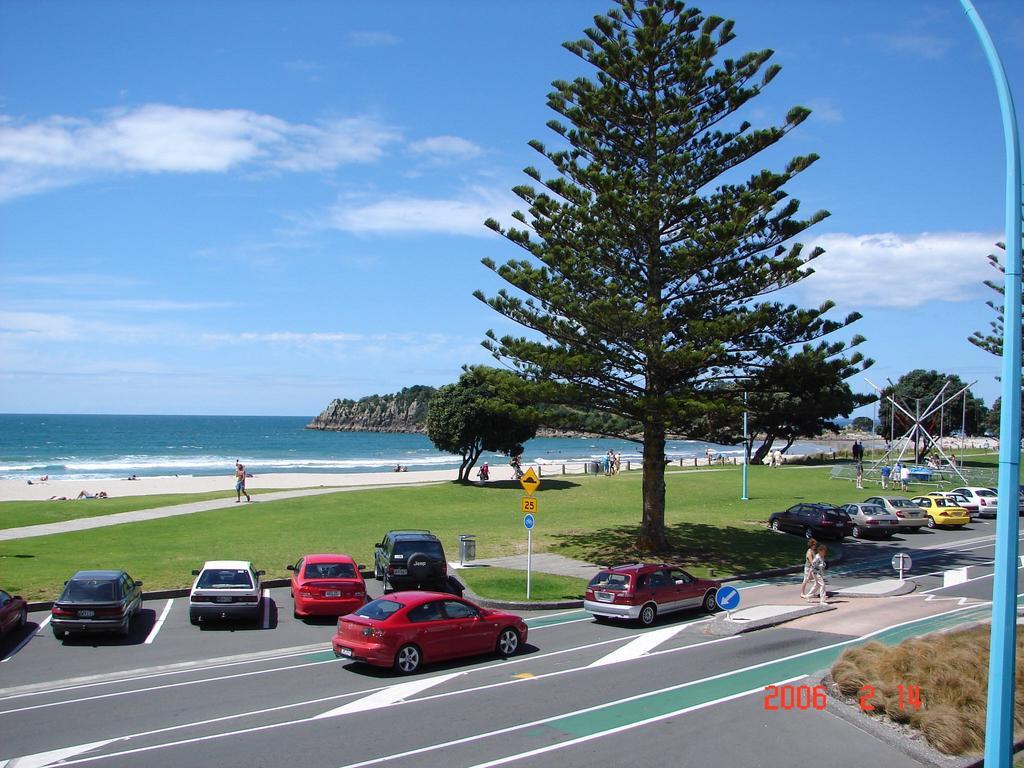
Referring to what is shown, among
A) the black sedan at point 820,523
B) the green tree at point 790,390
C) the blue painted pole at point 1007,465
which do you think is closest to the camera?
the blue painted pole at point 1007,465

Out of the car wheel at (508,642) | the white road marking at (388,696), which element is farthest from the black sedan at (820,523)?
the white road marking at (388,696)

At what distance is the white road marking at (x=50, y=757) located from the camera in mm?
10102

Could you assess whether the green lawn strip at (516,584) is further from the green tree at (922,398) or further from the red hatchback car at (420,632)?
the green tree at (922,398)

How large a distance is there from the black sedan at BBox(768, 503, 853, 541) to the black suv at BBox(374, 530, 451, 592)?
53.3ft

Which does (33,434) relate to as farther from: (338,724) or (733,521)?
(338,724)

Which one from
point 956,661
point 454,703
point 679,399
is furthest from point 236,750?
point 679,399

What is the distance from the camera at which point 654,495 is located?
2870cm

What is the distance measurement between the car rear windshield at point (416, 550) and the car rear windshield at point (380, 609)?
6.82 metres

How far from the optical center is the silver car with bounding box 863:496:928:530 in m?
35.1

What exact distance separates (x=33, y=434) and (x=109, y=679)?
175367mm

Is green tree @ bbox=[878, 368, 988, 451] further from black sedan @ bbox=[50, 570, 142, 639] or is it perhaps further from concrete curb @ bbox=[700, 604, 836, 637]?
black sedan @ bbox=[50, 570, 142, 639]

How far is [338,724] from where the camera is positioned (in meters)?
11.8

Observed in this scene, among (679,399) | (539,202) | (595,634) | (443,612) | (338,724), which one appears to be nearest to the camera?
(338,724)

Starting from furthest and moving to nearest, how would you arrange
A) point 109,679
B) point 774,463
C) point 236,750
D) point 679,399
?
point 774,463, point 679,399, point 109,679, point 236,750
